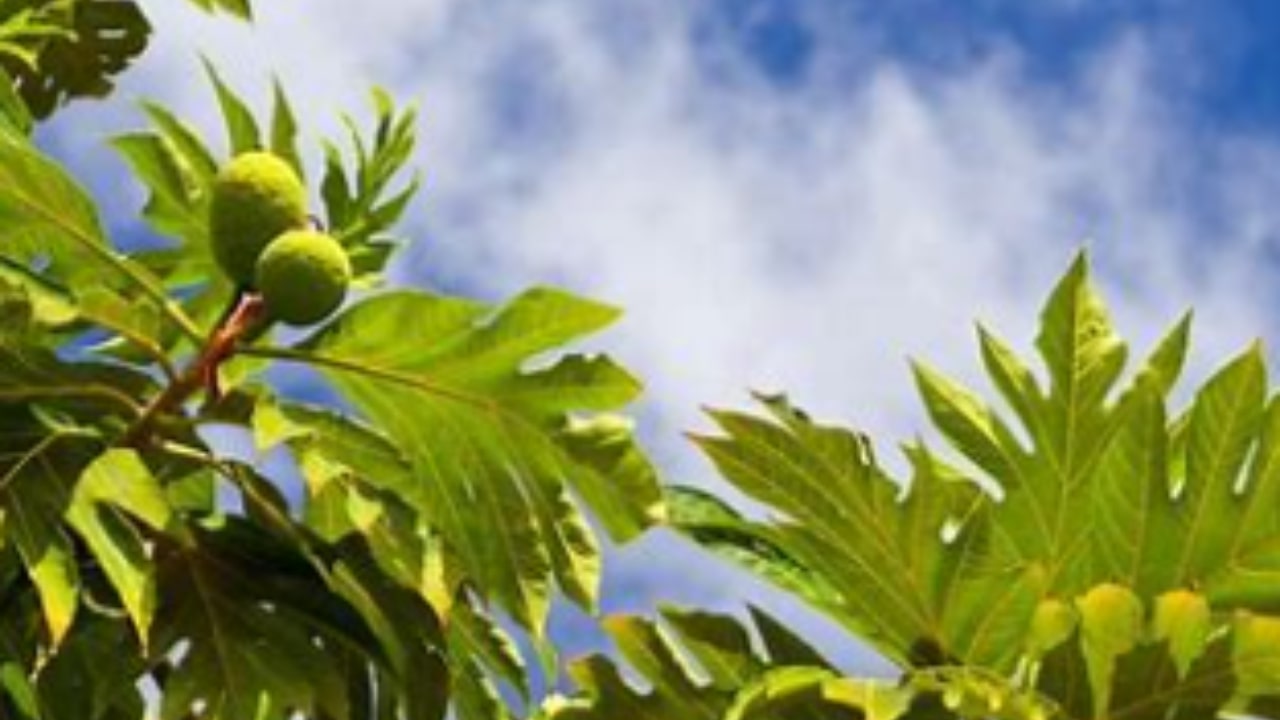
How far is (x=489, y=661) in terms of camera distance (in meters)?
3.22

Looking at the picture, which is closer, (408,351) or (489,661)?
(408,351)

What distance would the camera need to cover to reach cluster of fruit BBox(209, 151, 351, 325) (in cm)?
288

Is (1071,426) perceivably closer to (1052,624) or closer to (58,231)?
(1052,624)

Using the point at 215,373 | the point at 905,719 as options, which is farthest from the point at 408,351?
the point at 905,719

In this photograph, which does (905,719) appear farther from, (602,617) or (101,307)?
(101,307)

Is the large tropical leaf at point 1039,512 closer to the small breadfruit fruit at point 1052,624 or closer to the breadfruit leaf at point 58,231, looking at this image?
the small breadfruit fruit at point 1052,624

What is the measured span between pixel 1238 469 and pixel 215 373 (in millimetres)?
1218

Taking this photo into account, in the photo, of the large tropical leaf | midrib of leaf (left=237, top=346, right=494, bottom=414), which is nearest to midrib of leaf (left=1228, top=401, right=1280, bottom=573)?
the large tropical leaf

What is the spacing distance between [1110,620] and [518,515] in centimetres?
73

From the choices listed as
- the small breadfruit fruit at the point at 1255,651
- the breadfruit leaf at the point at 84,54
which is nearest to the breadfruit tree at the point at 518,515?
the small breadfruit fruit at the point at 1255,651

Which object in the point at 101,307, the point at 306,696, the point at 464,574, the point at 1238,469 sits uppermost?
the point at 1238,469

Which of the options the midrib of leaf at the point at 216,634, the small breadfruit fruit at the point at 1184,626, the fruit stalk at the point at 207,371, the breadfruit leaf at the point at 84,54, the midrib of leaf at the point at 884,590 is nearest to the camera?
the small breadfruit fruit at the point at 1184,626

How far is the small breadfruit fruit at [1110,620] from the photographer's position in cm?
270

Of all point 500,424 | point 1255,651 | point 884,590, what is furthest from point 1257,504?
point 500,424
